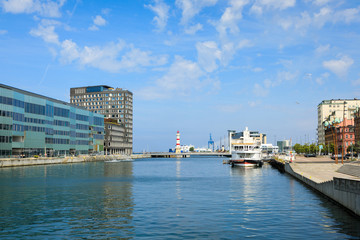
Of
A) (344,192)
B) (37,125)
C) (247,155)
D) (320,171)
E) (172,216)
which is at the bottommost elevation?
(172,216)

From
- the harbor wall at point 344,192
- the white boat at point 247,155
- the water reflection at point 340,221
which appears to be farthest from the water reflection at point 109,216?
the white boat at point 247,155

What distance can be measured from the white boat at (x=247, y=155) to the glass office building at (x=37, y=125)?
78.3 metres

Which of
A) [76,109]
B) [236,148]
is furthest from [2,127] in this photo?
[236,148]

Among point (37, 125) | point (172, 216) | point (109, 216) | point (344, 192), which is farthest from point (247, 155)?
point (109, 216)

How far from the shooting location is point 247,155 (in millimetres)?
125938

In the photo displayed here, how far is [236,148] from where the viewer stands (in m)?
127

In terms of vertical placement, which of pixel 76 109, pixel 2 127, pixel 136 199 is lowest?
pixel 136 199

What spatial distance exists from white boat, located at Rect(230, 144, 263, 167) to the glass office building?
78.3 meters

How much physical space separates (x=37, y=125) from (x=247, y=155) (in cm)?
8357

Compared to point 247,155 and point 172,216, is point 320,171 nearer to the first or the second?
point 247,155

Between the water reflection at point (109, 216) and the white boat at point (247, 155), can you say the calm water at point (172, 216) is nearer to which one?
the water reflection at point (109, 216)

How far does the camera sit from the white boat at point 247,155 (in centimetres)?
12384

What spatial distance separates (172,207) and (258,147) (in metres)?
99.5

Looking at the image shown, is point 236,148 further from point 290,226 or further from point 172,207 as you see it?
point 290,226
